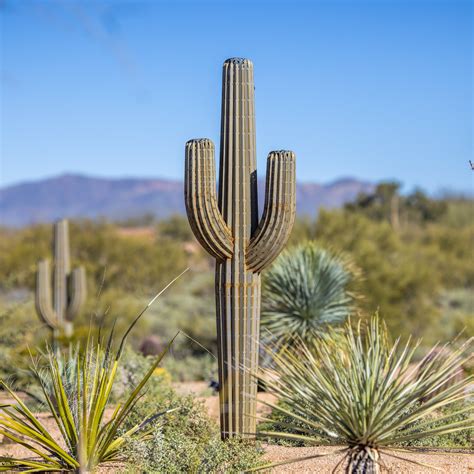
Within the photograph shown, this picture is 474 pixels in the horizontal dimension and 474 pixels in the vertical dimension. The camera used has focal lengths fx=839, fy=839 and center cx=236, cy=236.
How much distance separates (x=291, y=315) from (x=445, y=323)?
50.2 feet

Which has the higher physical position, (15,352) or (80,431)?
(15,352)

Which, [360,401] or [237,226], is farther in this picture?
[237,226]

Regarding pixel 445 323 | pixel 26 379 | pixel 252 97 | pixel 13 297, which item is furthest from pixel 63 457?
pixel 13 297

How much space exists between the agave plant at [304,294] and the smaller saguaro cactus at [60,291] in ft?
19.4

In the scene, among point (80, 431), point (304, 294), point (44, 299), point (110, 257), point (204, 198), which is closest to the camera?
point (80, 431)

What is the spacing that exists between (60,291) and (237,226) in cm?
1060

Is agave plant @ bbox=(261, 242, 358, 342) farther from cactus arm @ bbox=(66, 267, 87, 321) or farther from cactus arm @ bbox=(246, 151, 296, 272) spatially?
cactus arm @ bbox=(66, 267, 87, 321)

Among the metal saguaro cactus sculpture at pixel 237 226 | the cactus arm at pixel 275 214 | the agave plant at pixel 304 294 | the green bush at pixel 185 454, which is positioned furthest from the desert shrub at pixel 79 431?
the agave plant at pixel 304 294

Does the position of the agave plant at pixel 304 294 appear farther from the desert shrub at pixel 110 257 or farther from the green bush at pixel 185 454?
the desert shrub at pixel 110 257

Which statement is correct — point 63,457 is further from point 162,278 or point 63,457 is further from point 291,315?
point 162,278

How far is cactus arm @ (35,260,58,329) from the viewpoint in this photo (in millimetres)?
17969

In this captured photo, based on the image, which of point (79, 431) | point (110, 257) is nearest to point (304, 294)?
point (79, 431)

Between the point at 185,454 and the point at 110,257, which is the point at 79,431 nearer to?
the point at 185,454

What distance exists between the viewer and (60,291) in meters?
18.4
